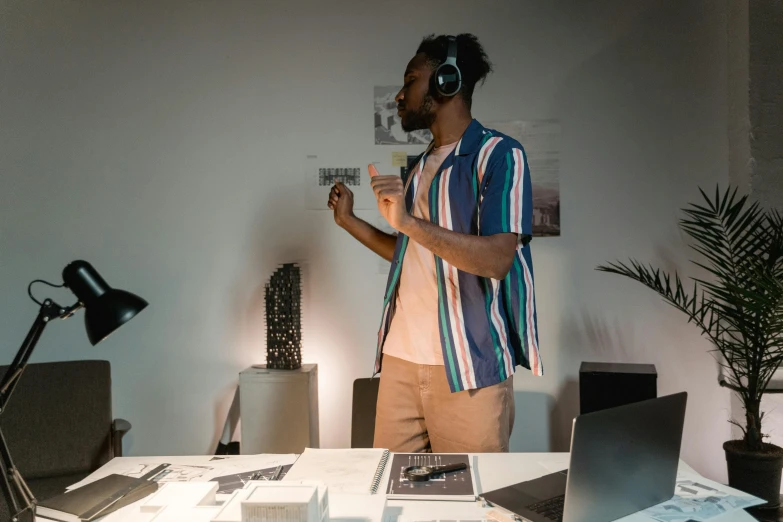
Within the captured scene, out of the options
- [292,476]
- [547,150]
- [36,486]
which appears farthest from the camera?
[547,150]

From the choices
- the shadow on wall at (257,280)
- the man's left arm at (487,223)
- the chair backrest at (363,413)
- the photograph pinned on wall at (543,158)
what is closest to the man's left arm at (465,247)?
the man's left arm at (487,223)

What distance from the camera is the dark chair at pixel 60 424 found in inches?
81.8

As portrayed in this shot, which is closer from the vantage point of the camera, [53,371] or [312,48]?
[53,371]

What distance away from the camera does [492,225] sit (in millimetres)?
1573

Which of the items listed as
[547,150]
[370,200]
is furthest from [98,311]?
[547,150]

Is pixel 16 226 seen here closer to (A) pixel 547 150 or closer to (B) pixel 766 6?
(A) pixel 547 150

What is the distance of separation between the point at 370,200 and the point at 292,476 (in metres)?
1.75

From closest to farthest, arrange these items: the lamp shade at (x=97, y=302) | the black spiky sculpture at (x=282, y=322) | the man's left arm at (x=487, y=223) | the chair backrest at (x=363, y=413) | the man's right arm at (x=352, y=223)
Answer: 1. the lamp shade at (x=97, y=302)
2. the man's left arm at (x=487, y=223)
3. the man's right arm at (x=352, y=223)
4. the chair backrest at (x=363, y=413)
5. the black spiky sculpture at (x=282, y=322)

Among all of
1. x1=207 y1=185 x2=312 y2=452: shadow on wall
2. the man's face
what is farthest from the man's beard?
x1=207 y1=185 x2=312 y2=452: shadow on wall

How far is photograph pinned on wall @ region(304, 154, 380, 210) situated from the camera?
2.87 m

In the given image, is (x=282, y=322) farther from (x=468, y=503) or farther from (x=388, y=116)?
(x=468, y=503)

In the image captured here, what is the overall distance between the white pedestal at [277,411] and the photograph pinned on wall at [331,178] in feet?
2.82

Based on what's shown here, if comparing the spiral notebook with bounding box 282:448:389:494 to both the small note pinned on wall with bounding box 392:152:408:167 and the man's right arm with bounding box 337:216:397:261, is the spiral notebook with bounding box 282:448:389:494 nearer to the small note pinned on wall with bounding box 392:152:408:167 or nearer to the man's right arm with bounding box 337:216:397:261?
the man's right arm with bounding box 337:216:397:261

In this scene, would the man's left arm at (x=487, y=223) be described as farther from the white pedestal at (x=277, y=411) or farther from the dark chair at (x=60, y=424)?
the dark chair at (x=60, y=424)
